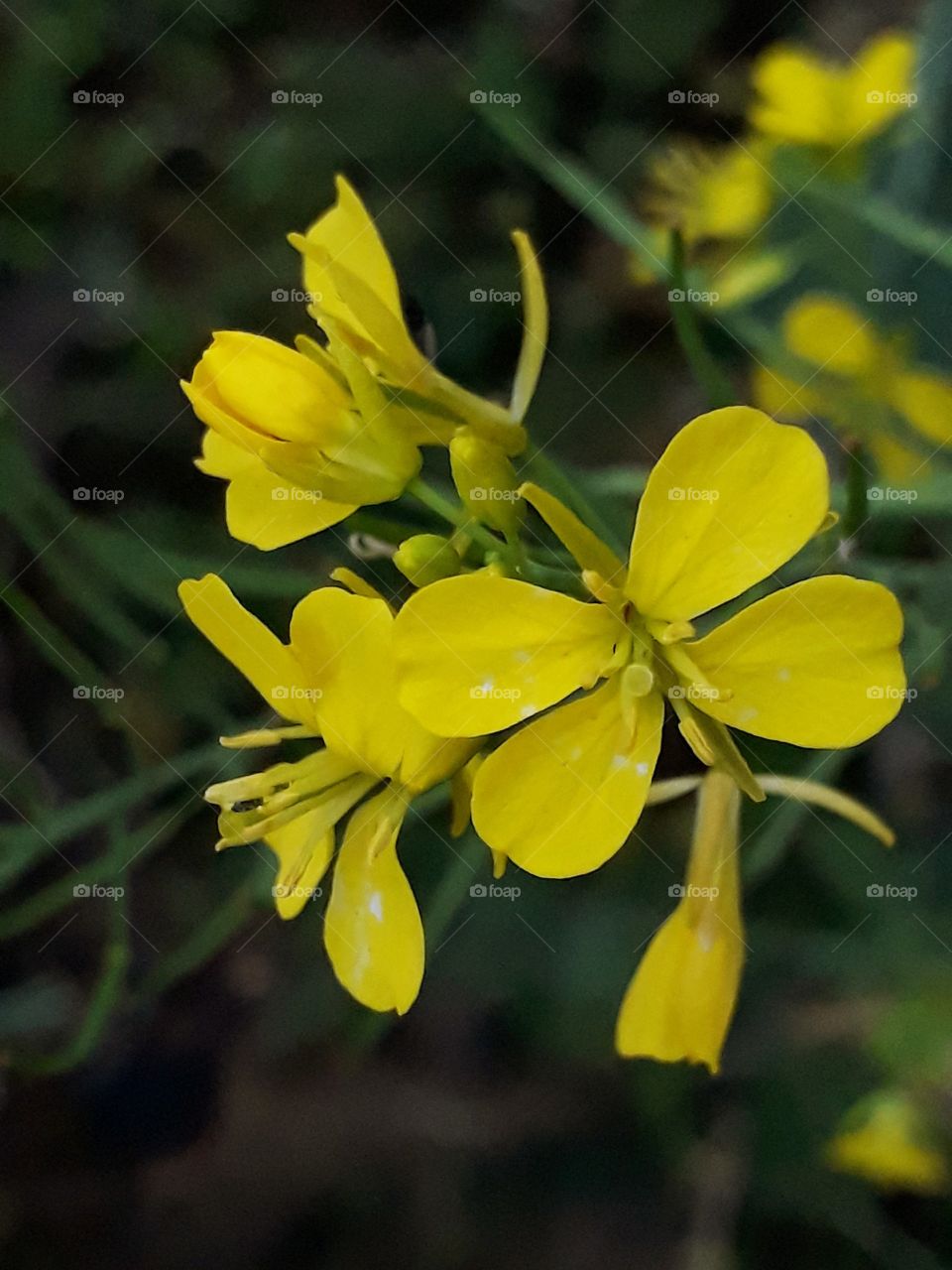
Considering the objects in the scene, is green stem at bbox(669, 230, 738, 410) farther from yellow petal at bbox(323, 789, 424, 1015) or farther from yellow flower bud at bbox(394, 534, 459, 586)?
yellow petal at bbox(323, 789, 424, 1015)

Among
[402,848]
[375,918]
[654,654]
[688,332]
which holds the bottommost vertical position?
[402,848]

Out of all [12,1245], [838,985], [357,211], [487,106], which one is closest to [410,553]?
[357,211]

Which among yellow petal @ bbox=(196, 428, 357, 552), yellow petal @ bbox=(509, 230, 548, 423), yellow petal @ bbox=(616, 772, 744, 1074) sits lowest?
yellow petal @ bbox=(616, 772, 744, 1074)

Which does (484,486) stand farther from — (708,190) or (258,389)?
(708,190)

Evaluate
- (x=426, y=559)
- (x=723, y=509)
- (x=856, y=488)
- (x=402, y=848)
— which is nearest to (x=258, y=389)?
(x=426, y=559)

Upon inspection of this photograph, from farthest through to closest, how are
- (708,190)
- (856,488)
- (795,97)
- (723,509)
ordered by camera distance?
(708,190), (795,97), (856,488), (723,509)

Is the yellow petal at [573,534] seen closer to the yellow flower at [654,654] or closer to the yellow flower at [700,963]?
the yellow flower at [654,654]

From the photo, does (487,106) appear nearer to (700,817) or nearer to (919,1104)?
(700,817)

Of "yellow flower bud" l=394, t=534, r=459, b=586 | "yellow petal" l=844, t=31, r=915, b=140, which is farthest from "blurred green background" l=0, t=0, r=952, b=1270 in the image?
"yellow flower bud" l=394, t=534, r=459, b=586
